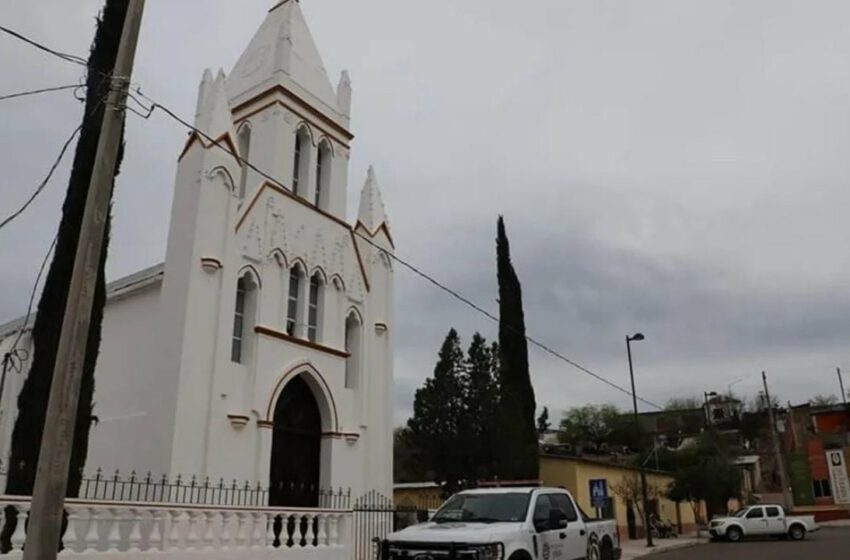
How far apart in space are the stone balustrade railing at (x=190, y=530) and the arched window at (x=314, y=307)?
612cm

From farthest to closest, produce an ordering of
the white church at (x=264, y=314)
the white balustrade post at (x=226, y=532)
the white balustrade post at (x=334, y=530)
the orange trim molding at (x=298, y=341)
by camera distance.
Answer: the orange trim molding at (x=298, y=341)
the white church at (x=264, y=314)
the white balustrade post at (x=334, y=530)
the white balustrade post at (x=226, y=532)

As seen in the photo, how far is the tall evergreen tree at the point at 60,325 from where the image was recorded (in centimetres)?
1143

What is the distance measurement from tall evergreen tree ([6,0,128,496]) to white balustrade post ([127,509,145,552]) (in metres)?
1.50

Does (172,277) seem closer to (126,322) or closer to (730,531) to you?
(126,322)

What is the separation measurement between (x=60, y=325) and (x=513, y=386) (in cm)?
2062

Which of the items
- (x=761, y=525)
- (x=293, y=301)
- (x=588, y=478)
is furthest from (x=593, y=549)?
(x=761, y=525)

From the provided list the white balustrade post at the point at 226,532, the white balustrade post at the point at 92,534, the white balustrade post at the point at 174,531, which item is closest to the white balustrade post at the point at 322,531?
the white balustrade post at the point at 226,532

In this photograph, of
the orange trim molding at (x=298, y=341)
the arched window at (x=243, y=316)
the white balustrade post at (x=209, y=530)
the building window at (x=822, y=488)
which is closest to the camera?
the white balustrade post at (x=209, y=530)

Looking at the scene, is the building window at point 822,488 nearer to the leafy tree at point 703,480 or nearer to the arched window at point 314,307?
the leafy tree at point 703,480

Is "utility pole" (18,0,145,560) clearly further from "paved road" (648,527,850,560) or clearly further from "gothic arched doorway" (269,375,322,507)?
"paved road" (648,527,850,560)

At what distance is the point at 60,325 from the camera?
1216 cm

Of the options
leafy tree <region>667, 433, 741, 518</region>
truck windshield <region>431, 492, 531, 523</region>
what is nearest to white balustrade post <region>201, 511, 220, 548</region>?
truck windshield <region>431, 492, 531, 523</region>

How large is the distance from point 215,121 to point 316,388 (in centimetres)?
718

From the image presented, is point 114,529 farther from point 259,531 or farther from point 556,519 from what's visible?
point 556,519
